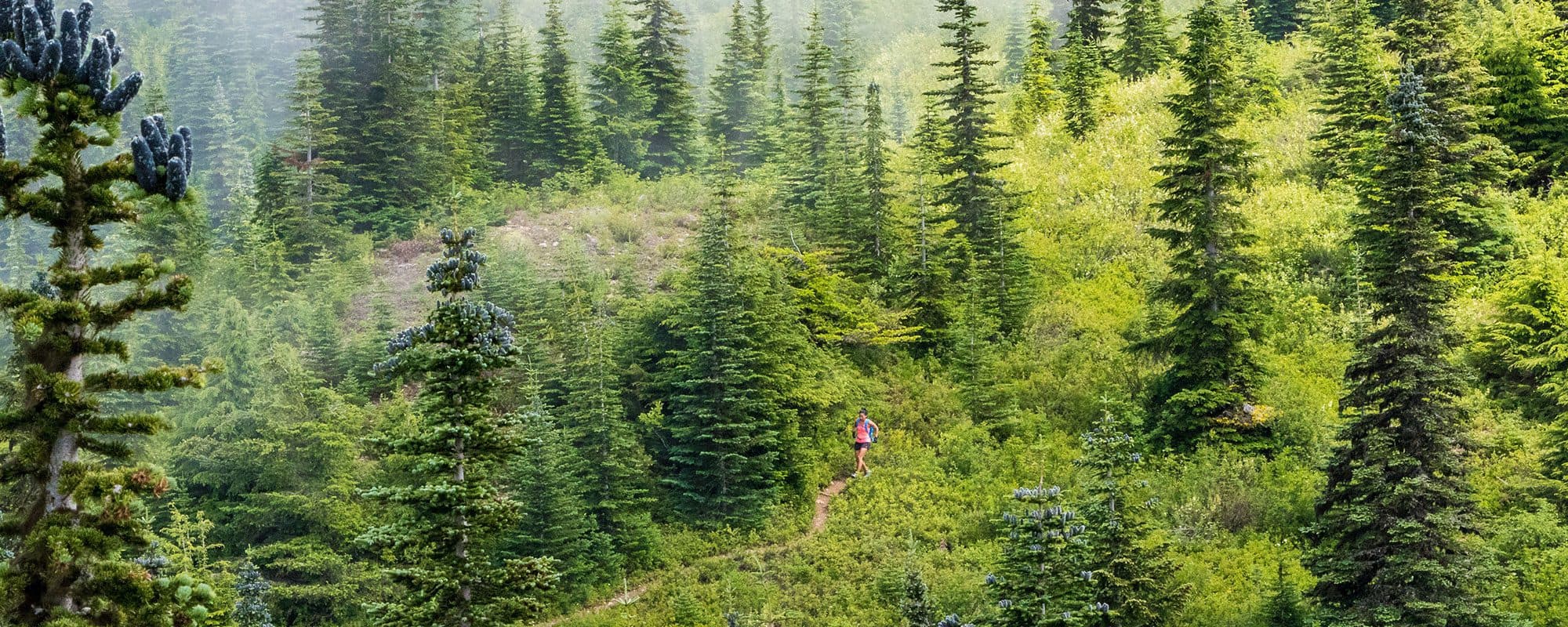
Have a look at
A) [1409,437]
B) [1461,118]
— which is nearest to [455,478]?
[1409,437]

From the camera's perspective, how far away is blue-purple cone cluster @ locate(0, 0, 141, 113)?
970cm

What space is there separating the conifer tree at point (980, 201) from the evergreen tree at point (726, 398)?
6621mm

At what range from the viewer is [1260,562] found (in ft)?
71.5

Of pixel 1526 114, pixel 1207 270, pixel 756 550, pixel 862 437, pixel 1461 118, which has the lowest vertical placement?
pixel 756 550

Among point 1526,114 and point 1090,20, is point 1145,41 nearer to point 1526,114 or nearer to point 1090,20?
point 1090,20

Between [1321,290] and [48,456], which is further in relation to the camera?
[1321,290]

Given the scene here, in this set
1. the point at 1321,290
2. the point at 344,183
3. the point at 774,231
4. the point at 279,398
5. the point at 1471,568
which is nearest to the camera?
the point at 1471,568

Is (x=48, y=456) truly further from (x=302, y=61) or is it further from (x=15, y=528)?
(x=302, y=61)

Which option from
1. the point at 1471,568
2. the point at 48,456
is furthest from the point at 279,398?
the point at 1471,568

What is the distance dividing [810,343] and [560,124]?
23457 millimetres

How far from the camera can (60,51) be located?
9828mm

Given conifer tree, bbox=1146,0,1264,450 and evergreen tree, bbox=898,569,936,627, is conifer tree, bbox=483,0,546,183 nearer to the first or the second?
conifer tree, bbox=1146,0,1264,450

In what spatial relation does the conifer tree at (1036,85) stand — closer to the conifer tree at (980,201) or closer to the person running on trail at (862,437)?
the conifer tree at (980,201)

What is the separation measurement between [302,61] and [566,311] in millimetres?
23868
